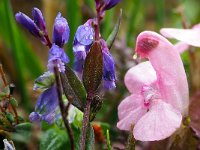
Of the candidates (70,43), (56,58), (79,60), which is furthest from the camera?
(70,43)

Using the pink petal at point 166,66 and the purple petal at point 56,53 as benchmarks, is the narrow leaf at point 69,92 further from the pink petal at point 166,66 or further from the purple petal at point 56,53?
the pink petal at point 166,66

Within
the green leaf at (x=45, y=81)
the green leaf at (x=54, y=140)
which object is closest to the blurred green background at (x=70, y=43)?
the green leaf at (x=54, y=140)

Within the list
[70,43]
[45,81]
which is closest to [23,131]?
[45,81]

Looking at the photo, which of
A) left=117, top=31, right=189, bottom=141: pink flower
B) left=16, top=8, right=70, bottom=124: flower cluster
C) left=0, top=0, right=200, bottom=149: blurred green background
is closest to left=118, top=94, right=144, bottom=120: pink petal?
left=117, top=31, right=189, bottom=141: pink flower

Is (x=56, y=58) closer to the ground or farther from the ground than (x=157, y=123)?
farther from the ground

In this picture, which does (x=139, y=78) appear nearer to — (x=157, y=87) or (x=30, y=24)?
(x=157, y=87)

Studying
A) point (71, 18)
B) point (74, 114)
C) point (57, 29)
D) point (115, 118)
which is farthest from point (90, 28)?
point (71, 18)
